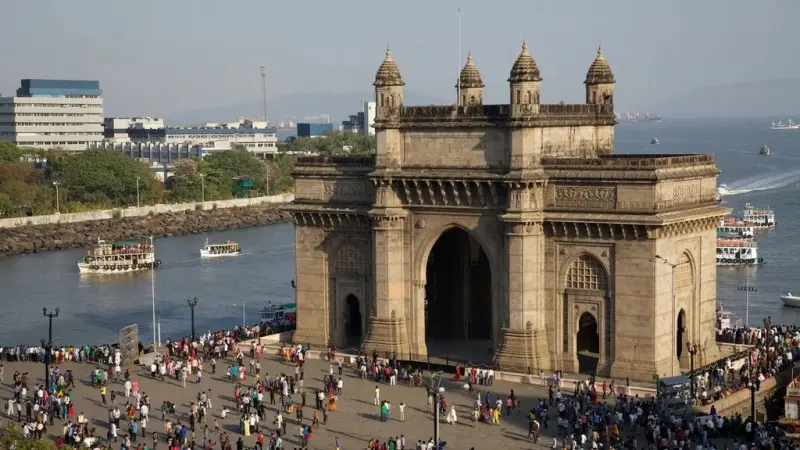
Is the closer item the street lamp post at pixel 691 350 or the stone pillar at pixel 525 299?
the street lamp post at pixel 691 350

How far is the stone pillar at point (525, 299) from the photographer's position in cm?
4819

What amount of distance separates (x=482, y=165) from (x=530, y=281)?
4535 millimetres

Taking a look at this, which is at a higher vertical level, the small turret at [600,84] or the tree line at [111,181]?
the small turret at [600,84]

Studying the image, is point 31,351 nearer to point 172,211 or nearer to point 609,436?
point 609,436

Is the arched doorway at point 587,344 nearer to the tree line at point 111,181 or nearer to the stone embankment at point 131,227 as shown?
the stone embankment at point 131,227

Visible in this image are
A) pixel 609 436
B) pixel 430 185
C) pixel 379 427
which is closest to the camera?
pixel 609 436

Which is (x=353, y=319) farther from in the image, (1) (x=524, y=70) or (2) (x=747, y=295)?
(2) (x=747, y=295)

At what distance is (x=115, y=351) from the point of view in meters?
52.4

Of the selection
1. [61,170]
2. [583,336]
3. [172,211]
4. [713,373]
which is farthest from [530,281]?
[61,170]

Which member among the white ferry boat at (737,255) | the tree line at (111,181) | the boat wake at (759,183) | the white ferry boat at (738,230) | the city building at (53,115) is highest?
the city building at (53,115)

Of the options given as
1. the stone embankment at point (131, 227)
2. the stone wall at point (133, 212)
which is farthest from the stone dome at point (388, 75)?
the stone wall at point (133, 212)

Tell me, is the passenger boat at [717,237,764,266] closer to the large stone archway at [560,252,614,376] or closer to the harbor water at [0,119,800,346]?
the harbor water at [0,119,800,346]

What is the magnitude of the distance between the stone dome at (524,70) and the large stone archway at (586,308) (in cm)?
650

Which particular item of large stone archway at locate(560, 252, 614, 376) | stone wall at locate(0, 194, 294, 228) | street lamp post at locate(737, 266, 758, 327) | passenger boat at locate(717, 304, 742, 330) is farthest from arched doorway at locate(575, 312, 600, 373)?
stone wall at locate(0, 194, 294, 228)
